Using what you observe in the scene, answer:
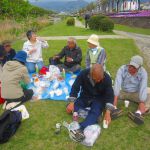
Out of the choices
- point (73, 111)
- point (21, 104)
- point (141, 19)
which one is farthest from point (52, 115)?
point (141, 19)

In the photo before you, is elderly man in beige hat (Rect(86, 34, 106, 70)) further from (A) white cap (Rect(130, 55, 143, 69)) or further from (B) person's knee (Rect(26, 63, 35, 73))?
(B) person's knee (Rect(26, 63, 35, 73))

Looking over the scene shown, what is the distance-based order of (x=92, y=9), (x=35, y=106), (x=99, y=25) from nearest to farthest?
(x=35, y=106) → (x=99, y=25) → (x=92, y=9)

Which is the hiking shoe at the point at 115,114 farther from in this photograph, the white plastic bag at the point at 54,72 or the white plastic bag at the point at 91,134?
the white plastic bag at the point at 54,72

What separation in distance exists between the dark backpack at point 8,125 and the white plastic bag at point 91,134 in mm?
1292

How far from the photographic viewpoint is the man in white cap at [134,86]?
197 inches

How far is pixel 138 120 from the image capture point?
489 centimetres

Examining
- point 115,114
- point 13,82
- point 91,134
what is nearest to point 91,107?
point 115,114

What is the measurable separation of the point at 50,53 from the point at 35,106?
6048mm

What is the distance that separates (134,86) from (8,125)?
9.19 feet

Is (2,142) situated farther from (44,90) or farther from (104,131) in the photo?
(44,90)

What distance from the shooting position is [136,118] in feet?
16.1

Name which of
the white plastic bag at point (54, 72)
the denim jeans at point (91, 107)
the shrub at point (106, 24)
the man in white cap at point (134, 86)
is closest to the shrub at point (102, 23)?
the shrub at point (106, 24)

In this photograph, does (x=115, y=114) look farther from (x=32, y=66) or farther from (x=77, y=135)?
(x=32, y=66)

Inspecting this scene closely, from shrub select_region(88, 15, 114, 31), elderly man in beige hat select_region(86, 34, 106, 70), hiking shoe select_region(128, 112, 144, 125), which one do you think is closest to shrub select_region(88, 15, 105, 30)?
shrub select_region(88, 15, 114, 31)
